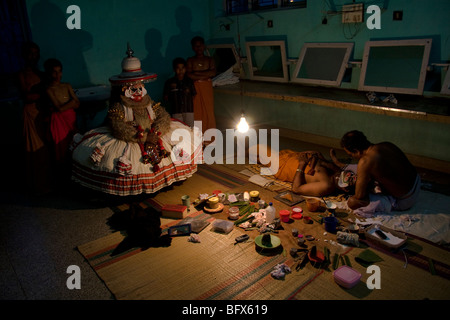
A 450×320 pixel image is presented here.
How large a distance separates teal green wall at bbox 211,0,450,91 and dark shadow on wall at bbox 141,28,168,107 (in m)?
1.35

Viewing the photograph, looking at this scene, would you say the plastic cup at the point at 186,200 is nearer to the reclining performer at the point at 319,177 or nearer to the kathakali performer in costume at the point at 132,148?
the kathakali performer in costume at the point at 132,148

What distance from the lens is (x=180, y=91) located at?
19.6ft

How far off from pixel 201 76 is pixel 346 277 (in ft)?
14.2

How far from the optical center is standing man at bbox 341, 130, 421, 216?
3.83 meters

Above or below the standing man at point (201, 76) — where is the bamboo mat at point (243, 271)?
below

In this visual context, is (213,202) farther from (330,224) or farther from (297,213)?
(330,224)

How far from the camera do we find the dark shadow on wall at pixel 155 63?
7430 millimetres

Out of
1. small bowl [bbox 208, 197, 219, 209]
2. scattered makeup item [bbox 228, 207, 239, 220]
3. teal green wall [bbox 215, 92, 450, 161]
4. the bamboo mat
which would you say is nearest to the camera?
the bamboo mat

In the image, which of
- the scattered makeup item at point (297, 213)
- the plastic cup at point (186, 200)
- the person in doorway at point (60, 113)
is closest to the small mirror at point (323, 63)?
the scattered makeup item at point (297, 213)

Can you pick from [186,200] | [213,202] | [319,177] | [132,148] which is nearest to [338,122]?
[319,177]

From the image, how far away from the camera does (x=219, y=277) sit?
328 centimetres

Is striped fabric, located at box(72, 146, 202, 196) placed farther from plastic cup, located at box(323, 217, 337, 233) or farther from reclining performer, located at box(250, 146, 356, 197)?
plastic cup, located at box(323, 217, 337, 233)

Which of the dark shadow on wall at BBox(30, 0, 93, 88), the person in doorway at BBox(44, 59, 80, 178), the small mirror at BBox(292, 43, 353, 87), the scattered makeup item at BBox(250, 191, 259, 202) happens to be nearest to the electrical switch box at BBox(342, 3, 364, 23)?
the small mirror at BBox(292, 43, 353, 87)

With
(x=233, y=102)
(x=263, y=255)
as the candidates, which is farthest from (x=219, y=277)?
(x=233, y=102)
